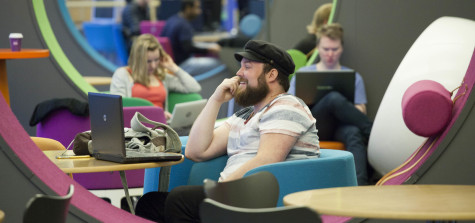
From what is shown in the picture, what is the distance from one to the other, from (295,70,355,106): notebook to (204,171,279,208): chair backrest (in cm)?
315

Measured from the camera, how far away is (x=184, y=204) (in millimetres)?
3859

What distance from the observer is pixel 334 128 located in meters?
6.28

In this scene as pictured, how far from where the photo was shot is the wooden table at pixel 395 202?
266cm

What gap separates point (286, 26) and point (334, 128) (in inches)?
86.8

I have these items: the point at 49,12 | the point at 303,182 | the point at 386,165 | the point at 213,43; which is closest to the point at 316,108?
the point at 386,165

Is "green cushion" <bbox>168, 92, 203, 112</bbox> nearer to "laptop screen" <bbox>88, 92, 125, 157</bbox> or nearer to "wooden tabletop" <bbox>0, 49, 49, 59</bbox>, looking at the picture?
"wooden tabletop" <bbox>0, 49, 49, 59</bbox>

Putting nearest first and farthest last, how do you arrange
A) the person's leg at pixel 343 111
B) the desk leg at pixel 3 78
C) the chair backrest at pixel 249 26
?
the person's leg at pixel 343 111, the desk leg at pixel 3 78, the chair backrest at pixel 249 26

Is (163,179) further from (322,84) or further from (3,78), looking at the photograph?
(3,78)

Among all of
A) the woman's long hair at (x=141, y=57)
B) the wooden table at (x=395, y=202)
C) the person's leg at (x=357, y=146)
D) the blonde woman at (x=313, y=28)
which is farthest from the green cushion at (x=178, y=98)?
the wooden table at (x=395, y=202)

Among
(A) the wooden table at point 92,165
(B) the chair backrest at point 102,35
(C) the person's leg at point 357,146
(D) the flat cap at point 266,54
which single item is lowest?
(B) the chair backrest at point 102,35

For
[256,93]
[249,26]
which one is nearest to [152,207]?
[256,93]

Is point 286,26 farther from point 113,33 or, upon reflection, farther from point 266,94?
point 113,33

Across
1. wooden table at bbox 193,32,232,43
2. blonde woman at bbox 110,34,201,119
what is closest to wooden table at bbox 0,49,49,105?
blonde woman at bbox 110,34,201,119

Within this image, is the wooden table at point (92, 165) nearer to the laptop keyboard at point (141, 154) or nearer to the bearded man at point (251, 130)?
the laptop keyboard at point (141, 154)
